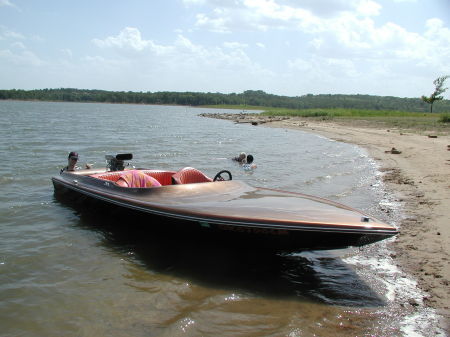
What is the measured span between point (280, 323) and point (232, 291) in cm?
89

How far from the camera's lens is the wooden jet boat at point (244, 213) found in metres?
4.97

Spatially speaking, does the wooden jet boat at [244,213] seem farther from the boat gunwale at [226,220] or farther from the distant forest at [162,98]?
the distant forest at [162,98]

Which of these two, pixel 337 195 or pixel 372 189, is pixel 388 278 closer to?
pixel 337 195

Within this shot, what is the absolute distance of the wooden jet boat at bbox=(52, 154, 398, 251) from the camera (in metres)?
4.97

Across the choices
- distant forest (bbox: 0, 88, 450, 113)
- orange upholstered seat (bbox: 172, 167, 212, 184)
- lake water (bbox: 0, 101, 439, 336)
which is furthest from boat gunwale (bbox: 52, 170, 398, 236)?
distant forest (bbox: 0, 88, 450, 113)

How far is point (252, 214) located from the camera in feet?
17.7

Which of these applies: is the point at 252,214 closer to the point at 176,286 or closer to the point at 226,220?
the point at 226,220

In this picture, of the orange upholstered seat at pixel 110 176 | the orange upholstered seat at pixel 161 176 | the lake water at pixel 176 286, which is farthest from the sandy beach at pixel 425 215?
the orange upholstered seat at pixel 110 176

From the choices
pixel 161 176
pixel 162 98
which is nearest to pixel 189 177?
pixel 161 176

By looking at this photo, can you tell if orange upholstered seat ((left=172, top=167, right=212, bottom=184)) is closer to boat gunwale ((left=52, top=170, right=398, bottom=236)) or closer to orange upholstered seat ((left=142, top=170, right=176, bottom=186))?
boat gunwale ((left=52, top=170, right=398, bottom=236))

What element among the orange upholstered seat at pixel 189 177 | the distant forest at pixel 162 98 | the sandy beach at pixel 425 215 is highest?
the distant forest at pixel 162 98

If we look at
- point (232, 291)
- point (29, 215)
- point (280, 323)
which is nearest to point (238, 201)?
point (232, 291)

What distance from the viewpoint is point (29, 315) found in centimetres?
450

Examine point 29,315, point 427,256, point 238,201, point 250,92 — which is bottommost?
point 29,315
